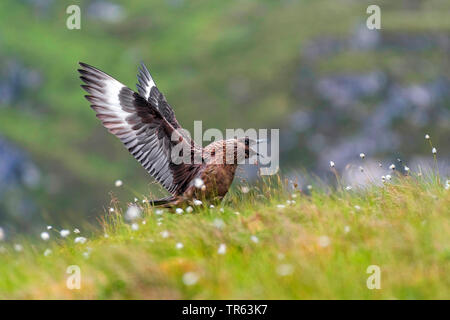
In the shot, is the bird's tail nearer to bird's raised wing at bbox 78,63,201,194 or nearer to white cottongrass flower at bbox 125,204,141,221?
bird's raised wing at bbox 78,63,201,194

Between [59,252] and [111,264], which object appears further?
[59,252]

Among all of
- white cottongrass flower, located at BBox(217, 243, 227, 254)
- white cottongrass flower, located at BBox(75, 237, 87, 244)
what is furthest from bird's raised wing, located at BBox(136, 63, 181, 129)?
white cottongrass flower, located at BBox(217, 243, 227, 254)

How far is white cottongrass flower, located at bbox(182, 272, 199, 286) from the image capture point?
737cm

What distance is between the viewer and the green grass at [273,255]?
723 centimetres

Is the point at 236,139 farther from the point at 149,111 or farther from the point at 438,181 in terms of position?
the point at 438,181

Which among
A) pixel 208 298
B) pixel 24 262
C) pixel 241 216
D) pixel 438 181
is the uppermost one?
pixel 438 181

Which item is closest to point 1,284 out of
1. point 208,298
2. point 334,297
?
point 208,298

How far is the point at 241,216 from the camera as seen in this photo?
29.5 ft

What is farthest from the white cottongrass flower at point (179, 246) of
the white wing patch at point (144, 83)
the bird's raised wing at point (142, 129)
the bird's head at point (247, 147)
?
the white wing patch at point (144, 83)

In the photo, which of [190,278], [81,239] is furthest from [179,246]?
[81,239]

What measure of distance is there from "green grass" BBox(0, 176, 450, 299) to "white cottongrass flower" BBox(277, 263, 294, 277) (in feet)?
0.04

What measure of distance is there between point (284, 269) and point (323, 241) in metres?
0.73

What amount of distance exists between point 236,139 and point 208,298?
201 inches

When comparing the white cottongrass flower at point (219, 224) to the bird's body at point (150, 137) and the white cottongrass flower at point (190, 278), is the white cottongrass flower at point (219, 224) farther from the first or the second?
the bird's body at point (150, 137)
